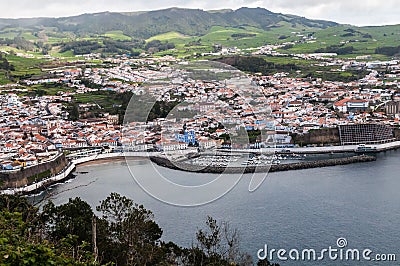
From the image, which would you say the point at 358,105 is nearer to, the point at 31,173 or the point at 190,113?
the point at 190,113

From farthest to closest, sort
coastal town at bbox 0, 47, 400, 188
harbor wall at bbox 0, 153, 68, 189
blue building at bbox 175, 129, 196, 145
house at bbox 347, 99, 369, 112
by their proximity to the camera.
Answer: house at bbox 347, 99, 369, 112 → blue building at bbox 175, 129, 196, 145 → coastal town at bbox 0, 47, 400, 188 → harbor wall at bbox 0, 153, 68, 189

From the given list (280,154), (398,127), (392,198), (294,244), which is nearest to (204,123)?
(280,154)

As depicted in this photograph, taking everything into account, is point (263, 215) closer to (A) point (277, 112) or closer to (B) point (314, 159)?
(B) point (314, 159)

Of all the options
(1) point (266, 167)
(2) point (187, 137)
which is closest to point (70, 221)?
(1) point (266, 167)

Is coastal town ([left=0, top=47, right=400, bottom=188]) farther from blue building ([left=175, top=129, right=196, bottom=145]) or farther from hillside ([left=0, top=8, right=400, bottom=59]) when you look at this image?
hillside ([left=0, top=8, right=400, bottom=59])

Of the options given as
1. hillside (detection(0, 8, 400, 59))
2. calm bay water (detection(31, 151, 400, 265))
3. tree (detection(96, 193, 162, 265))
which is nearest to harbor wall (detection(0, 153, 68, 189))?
calm bay water (detection(31, 151, 400, 265))

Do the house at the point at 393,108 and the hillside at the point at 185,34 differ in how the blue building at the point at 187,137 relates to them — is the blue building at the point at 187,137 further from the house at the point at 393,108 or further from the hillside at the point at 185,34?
the hillside at the point at 185,34
